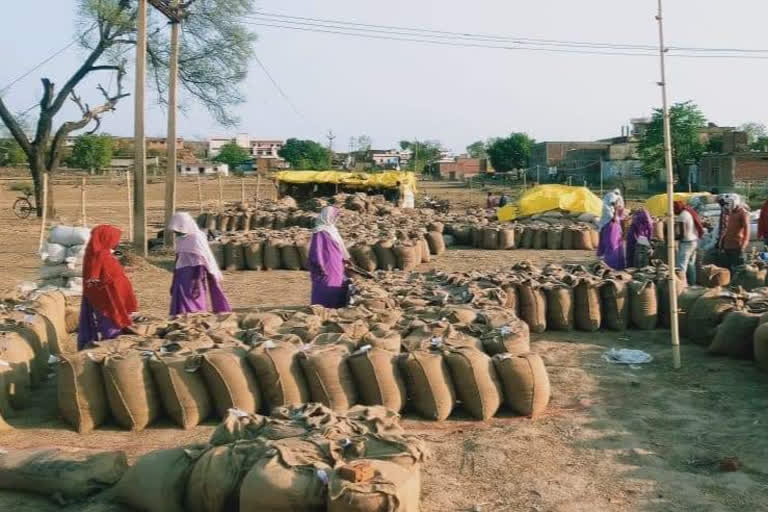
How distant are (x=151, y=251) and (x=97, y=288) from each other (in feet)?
32.6

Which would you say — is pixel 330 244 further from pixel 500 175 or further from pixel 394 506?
pixel 500 175

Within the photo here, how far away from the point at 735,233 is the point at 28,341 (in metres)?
8.77

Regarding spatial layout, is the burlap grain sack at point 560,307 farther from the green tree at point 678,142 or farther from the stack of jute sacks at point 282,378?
the green tree at point 678,142

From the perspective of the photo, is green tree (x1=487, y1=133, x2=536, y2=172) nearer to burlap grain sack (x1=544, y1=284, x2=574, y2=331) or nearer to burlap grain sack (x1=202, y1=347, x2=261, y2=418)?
burlap grain sack (x1=544, y1=284, x2=574, y2=331)

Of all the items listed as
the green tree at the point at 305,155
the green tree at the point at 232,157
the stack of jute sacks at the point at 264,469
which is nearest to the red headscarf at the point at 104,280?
the stack of jute sacks at the point at 264,469

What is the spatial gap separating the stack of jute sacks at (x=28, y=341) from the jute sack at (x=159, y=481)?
1822mm

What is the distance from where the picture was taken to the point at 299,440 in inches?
147

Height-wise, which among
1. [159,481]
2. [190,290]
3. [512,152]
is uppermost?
[512,152]

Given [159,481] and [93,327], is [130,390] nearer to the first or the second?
[159,481]

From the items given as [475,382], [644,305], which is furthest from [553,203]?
[475,382]

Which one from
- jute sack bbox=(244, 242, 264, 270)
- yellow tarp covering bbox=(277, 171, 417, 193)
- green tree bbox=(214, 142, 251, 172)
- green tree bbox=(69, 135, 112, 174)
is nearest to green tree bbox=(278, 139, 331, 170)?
green tree bbox=(214, 142, 251, 172)

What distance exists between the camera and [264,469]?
137 inches

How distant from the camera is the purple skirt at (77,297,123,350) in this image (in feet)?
21.2

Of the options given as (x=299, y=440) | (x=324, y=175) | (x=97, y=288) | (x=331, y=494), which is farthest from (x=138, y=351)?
(x=324, y=175)
